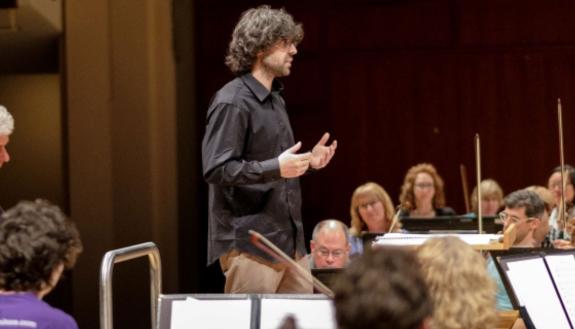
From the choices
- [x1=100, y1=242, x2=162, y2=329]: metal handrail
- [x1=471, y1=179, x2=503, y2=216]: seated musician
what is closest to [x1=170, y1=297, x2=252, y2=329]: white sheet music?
[x1=100, y1=242, x2=162, y2=329]: metal handrail

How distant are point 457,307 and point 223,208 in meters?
1.39

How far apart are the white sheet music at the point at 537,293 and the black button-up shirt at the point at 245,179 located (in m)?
0.82

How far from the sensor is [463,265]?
310cm

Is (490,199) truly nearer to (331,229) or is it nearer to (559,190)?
(559,190)

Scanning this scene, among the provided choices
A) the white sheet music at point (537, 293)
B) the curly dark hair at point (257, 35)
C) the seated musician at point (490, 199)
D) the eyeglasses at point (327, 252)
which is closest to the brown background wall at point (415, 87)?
the seated musician at point (490, 199)

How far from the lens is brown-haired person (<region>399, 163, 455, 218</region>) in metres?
8.61

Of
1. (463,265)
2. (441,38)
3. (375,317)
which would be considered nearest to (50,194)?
(441,38)

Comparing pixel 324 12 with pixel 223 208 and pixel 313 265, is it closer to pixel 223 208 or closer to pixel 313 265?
pixel 313 265

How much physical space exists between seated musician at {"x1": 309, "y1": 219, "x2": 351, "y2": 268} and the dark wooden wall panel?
347cm

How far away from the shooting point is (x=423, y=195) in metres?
8.61

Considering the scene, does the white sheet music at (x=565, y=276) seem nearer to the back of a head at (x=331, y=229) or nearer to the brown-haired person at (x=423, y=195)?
the back of a head at (x=331, y=229)

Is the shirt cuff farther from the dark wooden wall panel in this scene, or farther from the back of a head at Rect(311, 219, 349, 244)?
the dark wooden wall panel

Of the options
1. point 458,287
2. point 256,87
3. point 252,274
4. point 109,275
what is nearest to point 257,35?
point 256,87

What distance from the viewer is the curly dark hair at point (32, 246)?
10.4 ft
